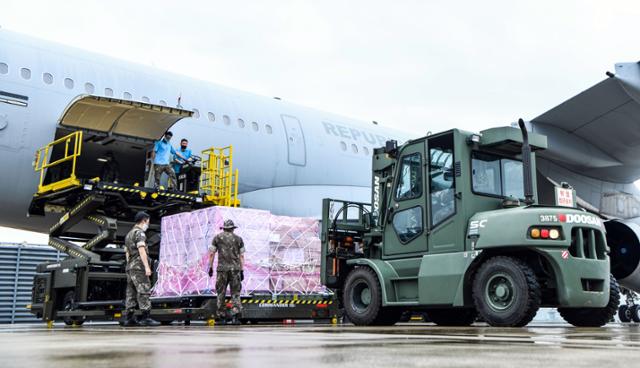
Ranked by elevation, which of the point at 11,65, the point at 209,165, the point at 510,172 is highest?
the point at 11,65

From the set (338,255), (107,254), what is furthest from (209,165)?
(338,255)

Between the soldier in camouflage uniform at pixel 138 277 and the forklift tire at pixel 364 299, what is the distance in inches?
108

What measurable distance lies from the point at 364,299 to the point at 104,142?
614cm

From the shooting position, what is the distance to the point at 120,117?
36.2ft

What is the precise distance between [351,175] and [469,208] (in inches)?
349

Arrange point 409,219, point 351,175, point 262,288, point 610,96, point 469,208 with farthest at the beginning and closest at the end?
1. point 351,175
2. point 262,288
3. point 610,96
4. point 409,219
5. point 469,208

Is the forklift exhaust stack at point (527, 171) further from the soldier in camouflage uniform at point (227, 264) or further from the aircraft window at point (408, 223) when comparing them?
the soldier in camouflage uniform at point (227, 264)

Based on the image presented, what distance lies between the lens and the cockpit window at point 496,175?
7672 mm

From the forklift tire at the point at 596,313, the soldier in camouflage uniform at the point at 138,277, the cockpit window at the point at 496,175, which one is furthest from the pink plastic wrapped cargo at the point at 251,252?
the forklift tire at the point at 596,313

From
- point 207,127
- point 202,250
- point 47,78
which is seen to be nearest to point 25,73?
point 47,78

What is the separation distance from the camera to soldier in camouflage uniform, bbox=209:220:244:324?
8.84 metres

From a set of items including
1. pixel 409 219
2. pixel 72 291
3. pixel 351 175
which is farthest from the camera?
pixel 351 175

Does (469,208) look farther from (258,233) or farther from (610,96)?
(258,233)

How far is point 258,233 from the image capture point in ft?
32.3
